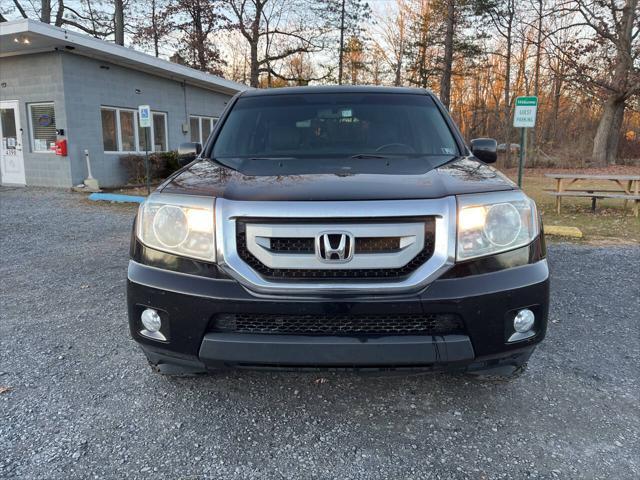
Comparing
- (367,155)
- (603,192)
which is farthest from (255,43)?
(367,155)

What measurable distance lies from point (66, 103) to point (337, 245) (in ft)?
42.6

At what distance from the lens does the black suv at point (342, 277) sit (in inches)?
75.6

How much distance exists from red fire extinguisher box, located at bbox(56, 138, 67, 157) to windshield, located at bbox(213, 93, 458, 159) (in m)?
10.9

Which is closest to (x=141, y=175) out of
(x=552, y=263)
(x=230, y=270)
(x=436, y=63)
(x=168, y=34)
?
(x=552, y=263)

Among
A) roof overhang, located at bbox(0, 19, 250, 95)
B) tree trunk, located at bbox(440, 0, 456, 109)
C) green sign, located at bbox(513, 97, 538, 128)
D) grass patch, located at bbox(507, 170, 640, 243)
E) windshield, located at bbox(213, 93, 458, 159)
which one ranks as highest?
tree trunk, located at bbox(440, 0, 456, 109)

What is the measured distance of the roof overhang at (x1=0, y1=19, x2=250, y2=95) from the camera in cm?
1072

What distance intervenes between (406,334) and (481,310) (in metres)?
0.33

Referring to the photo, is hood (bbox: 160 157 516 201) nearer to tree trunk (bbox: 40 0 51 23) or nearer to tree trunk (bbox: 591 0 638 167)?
tree trunk (bbox: 591 0 638 167)

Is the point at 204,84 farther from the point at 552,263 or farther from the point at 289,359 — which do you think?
the point at 289,359

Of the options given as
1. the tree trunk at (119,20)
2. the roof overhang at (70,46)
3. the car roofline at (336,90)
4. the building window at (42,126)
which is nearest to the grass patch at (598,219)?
the car roofline at (336,90)

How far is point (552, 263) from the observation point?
5.42 metres

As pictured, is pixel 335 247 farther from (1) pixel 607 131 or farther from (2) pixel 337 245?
(1) pixel 607 131

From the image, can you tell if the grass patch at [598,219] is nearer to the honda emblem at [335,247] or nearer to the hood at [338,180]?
the hood at [338,180]

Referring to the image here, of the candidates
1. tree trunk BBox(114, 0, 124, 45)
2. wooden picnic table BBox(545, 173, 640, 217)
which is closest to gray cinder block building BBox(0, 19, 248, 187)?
wooden picnic table BBox(545, 173, 640, 217)
